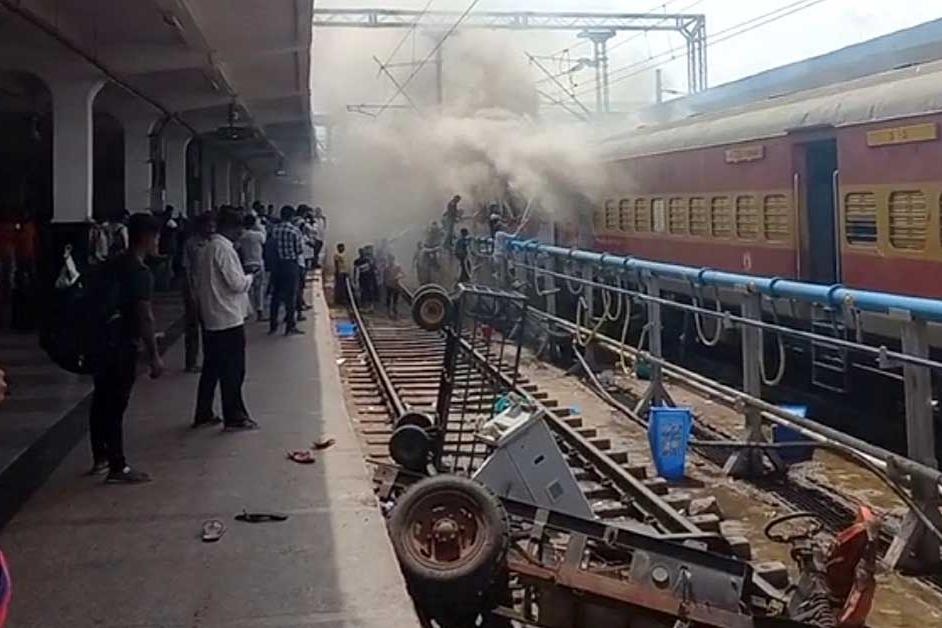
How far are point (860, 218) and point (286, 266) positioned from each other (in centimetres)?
644

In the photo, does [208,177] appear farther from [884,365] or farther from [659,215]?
[884,365]

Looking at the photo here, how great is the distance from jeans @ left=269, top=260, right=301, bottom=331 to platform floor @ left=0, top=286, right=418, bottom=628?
15.8ft

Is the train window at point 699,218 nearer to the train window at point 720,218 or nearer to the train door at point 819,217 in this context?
the train window at point 720,218

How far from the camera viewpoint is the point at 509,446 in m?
5.69

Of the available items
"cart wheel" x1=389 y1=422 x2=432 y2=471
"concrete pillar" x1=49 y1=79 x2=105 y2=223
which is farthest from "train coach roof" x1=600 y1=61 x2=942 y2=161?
"concrete pillar" x1=49 y1=79 x2=105 y2=223

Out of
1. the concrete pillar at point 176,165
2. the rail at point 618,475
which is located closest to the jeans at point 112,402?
the rail at point 618,475

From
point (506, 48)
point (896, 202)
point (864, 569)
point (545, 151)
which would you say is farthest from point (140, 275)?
point (506, 48)

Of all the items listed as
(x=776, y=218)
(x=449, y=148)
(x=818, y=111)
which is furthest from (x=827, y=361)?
(x=449, y=148)

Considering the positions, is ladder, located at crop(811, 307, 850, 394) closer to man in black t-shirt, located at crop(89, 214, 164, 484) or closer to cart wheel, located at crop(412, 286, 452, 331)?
cart wheel, located at crop(412, 286, 452, 331)

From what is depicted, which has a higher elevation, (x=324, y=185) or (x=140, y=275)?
(x=324, y=185)

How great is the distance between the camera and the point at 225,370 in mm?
7207

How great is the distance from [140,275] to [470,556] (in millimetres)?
2421

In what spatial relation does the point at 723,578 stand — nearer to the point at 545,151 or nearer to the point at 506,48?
the point at 545,151

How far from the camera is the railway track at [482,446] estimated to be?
6203 millimetres
